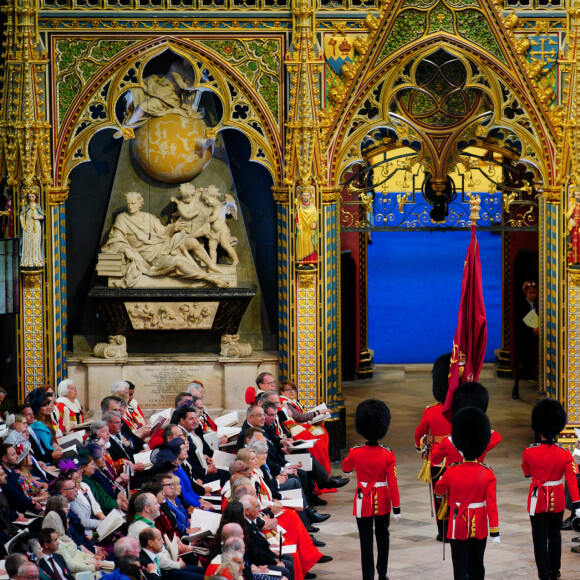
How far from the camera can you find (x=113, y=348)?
66.4ft

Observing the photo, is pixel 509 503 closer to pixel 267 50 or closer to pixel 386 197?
pixel 386 197

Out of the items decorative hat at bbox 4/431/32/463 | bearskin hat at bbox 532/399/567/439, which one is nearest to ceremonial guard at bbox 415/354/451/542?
bearskin hat at bbox 532/399/567/439

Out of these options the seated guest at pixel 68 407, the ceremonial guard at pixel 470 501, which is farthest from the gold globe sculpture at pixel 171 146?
the ceremonial guard at pixel 470 501

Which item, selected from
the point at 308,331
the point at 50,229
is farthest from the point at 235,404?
the point at 50,229

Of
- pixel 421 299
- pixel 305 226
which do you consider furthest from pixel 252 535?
pixel 421 299

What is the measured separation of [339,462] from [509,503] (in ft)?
10.1

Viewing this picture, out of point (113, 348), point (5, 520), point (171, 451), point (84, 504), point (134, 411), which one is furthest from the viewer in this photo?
point (113, 348)

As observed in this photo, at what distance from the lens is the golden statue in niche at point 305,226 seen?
19453mm

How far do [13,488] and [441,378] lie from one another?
5.05 metres

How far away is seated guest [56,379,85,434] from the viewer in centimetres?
1764

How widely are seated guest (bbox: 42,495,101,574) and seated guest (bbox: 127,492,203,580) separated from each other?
49cm

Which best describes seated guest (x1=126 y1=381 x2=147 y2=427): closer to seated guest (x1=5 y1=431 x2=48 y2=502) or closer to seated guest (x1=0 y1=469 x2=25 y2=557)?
seated guest (x1=5 y1=431 x2=48 y2=502)

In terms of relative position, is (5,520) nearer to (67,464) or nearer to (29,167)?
(67,464)

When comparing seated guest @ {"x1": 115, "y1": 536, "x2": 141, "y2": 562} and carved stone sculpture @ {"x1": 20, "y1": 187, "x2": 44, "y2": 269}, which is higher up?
carved stone sculpture @ {"x1": 20, "y1": 187, "x2": 44, "y2": 269}
